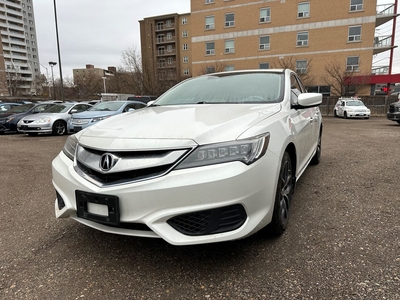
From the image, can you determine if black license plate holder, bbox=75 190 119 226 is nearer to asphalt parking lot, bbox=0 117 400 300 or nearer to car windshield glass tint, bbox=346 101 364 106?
asphalt parking lot, bbox=0 117 400 300

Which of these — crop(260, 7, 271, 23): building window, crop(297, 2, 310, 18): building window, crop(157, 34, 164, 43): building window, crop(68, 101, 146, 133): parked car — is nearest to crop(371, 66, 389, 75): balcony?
crop(297, 2, 310, 18): building window

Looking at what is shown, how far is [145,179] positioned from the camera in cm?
178

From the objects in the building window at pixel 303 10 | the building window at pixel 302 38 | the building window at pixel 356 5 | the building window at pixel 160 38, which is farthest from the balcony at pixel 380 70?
the building window at pixel 160 38

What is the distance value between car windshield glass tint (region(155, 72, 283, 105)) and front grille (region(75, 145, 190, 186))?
4.62 feet

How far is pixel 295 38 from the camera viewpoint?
3058 cm

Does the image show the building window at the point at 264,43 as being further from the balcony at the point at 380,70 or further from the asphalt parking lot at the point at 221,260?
the asphalt parking lot at the point at 221,260

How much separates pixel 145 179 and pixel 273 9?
34281 mm

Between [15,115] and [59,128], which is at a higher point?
[15,115]

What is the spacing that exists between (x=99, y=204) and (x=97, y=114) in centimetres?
859

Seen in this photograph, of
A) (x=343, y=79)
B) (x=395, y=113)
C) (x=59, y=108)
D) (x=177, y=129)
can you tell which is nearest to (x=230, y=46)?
(x=343, y=79)

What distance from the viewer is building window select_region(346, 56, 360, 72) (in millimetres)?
28641

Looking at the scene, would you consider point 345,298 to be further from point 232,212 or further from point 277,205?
point 232,212

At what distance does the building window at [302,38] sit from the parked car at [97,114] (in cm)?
2570

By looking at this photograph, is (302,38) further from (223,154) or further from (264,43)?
(223,154)
